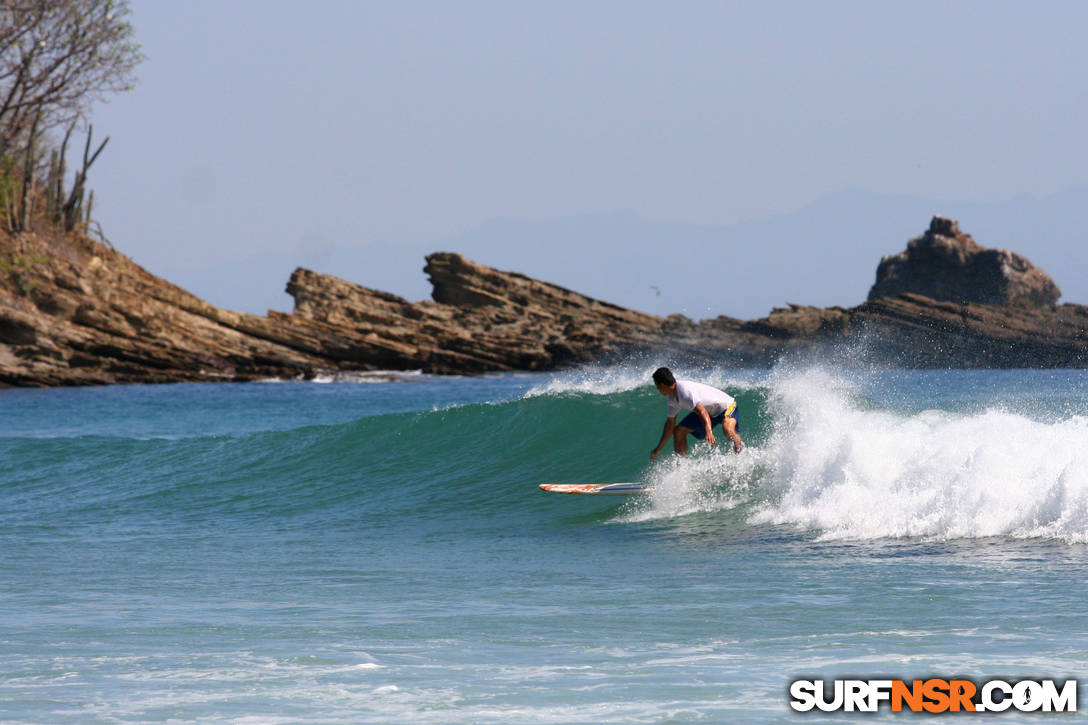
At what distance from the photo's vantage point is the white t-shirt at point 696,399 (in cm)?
1123

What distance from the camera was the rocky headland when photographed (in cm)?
4641

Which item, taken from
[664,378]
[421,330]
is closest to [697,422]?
[664,378]

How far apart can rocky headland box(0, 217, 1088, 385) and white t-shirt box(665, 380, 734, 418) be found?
128ft

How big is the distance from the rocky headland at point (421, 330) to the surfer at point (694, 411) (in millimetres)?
38727

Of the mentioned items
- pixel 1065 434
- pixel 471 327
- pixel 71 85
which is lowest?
pixel 1065 434

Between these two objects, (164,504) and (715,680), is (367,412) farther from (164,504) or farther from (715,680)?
(715,680)

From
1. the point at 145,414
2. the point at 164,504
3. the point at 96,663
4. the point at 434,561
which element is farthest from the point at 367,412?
the point at 96,663

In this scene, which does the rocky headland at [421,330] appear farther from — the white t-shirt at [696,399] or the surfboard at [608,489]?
the white t-shirt at [696,399]

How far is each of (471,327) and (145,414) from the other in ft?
109

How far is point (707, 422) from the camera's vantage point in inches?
438

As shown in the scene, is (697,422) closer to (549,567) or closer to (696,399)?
(696,399)

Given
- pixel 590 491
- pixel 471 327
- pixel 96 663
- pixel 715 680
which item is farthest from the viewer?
pixel 471 327

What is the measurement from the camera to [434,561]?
32.0ft

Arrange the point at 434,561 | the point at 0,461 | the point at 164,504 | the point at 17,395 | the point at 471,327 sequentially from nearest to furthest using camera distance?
the point at 434,561 < the point at 164,504 < the point at 0,461 < the point at 17,395 < the point at 471,327
